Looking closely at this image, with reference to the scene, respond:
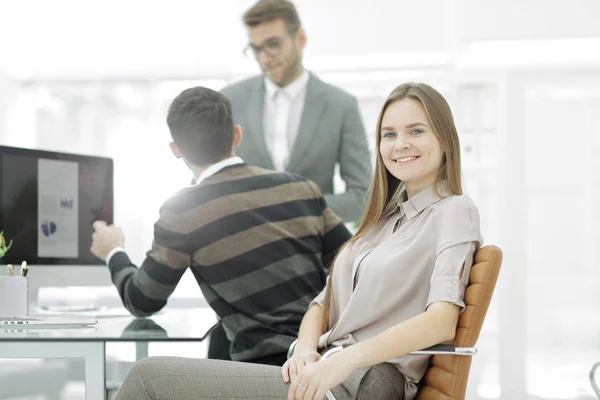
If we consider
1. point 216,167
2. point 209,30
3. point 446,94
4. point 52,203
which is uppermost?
point 209,30

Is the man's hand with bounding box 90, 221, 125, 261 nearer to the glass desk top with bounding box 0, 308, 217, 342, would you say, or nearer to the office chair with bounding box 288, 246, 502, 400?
the glass desk top with bounding box 0, 308, 217, 342

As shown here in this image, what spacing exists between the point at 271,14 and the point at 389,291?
1.42 metres

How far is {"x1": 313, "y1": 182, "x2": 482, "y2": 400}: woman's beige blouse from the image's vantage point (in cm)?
141

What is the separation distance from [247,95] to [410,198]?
4.29 feet

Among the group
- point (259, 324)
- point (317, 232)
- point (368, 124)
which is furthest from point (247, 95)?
point (368, 124)

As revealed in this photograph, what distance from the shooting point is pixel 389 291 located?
1.49 m

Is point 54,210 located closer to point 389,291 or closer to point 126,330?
point 126,330

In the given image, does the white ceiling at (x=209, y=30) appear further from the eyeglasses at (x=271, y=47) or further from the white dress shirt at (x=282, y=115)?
the eyeglasses at (x=271, y=47)

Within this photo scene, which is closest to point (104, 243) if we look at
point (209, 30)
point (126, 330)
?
point (126, 330)

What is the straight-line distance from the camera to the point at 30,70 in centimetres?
590

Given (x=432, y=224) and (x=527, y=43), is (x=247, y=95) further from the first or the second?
(x=527, y=43)

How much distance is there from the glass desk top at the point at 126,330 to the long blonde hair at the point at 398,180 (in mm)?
367

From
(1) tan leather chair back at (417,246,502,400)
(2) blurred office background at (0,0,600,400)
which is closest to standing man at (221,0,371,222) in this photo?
(1) tan leather chair back at (417,246,502,400)

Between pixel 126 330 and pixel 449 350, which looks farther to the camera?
pixel 126 330
